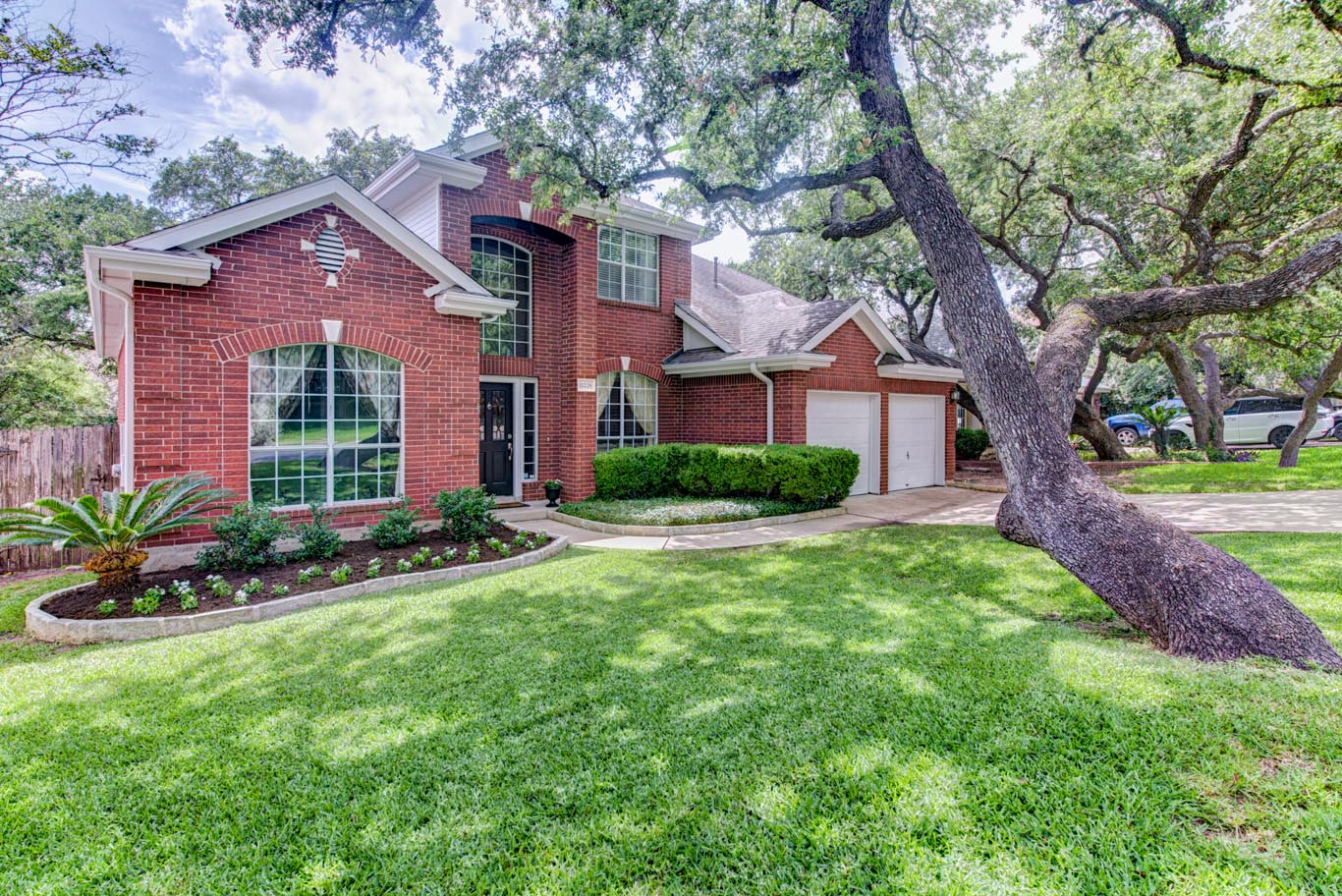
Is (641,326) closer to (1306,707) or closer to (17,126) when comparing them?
(17,126)

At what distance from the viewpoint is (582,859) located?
2332 millimetres

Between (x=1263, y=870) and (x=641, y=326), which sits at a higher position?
(x=641, y=326)

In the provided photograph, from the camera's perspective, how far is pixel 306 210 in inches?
301

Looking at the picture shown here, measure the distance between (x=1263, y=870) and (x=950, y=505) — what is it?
10029 millimetres

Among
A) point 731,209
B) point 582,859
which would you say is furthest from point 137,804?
point 731,209

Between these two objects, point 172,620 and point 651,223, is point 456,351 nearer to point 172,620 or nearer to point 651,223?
point 172,620

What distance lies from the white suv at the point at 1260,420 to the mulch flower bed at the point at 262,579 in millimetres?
24646

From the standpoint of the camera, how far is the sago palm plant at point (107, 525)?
555 centimetres

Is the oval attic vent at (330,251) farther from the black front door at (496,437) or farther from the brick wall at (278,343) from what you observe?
the black front door at (496,437)

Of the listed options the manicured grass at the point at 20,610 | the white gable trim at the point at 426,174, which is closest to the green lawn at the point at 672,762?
the manicured grass at the point at 20,610

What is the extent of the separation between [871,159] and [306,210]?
7080 millimetres

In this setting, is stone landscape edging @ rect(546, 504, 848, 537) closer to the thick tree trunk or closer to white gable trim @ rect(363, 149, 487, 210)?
white gable trim @ rect(363, 149, 487, 210)

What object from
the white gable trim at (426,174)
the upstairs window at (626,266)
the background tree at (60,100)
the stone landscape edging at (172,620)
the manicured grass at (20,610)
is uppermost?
the background tree at (60,100)

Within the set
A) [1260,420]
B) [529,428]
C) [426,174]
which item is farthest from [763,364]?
[1260,420]
